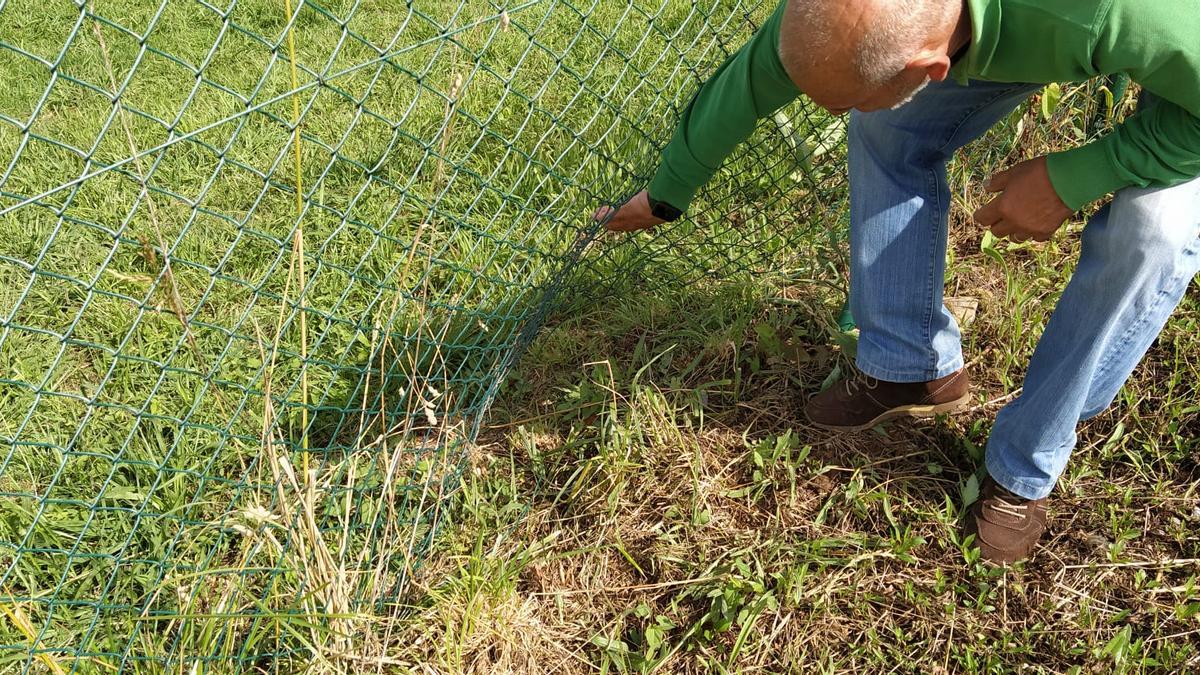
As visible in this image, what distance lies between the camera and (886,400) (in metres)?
2.23

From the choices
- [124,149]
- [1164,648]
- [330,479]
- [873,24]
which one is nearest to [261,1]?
[124,149]

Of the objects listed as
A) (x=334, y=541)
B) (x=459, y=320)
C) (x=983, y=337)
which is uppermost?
(x=983, y=337)

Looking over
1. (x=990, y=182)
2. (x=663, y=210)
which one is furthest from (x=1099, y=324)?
(x=663, y=210)

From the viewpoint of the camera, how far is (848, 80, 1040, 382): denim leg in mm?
1903

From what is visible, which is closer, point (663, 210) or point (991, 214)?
point (991, 214)

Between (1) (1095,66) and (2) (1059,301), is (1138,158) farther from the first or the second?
(2) (1059,301)

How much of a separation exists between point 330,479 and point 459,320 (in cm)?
64

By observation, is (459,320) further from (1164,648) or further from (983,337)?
(1164,648)

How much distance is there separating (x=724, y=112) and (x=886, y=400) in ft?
2.76

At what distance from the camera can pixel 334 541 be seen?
81.6 inches

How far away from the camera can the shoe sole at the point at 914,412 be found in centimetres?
222

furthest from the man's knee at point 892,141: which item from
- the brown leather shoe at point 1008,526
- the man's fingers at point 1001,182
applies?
the brown leather shoe at point 1008,526

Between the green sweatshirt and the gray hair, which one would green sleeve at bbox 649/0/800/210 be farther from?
the gray hair

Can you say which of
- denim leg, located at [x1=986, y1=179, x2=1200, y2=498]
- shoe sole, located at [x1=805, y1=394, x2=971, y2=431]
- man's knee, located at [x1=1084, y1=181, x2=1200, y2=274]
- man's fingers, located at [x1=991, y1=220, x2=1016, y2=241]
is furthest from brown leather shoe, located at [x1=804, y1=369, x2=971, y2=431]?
man's knee, located at [x1=1084, y1=181, x2=1200, y2=274]
